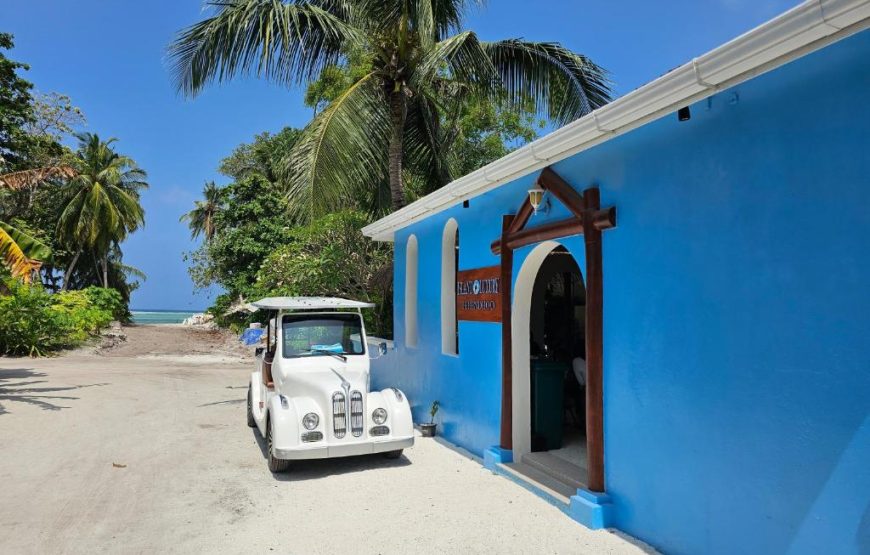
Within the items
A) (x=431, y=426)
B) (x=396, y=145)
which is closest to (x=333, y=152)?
(x=396, y=145)

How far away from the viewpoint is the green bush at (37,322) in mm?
20672

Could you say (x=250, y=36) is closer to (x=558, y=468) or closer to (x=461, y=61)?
(x=461, y=61)

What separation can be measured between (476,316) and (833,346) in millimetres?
4786

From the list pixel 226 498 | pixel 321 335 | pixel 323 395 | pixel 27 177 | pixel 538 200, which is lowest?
pixel 226 498

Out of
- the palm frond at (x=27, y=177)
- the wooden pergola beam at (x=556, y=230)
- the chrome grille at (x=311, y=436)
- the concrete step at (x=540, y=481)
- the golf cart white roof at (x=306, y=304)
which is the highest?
the palm frond at (x=27, y=177)

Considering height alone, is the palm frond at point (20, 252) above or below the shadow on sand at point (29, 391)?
above

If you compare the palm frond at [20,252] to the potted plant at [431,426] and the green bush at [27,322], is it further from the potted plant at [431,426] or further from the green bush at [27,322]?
the green bush at [27,322]

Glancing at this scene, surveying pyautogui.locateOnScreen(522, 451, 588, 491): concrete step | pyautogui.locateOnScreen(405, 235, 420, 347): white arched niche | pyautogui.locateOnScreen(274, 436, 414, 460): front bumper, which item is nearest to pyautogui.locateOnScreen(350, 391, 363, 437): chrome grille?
pyautogui.locateOnScreen(274, 436, 414, 460): front bumper

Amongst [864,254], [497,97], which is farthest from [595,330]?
[497,97]

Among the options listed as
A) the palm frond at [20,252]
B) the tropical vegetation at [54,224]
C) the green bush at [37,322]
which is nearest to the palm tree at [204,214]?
the tropical vegetation at [54,224]

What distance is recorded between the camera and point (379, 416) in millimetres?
7250

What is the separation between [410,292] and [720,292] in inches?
283

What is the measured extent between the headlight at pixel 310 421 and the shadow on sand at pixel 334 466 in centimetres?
60

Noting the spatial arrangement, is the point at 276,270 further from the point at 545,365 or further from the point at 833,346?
the point at 833,346
